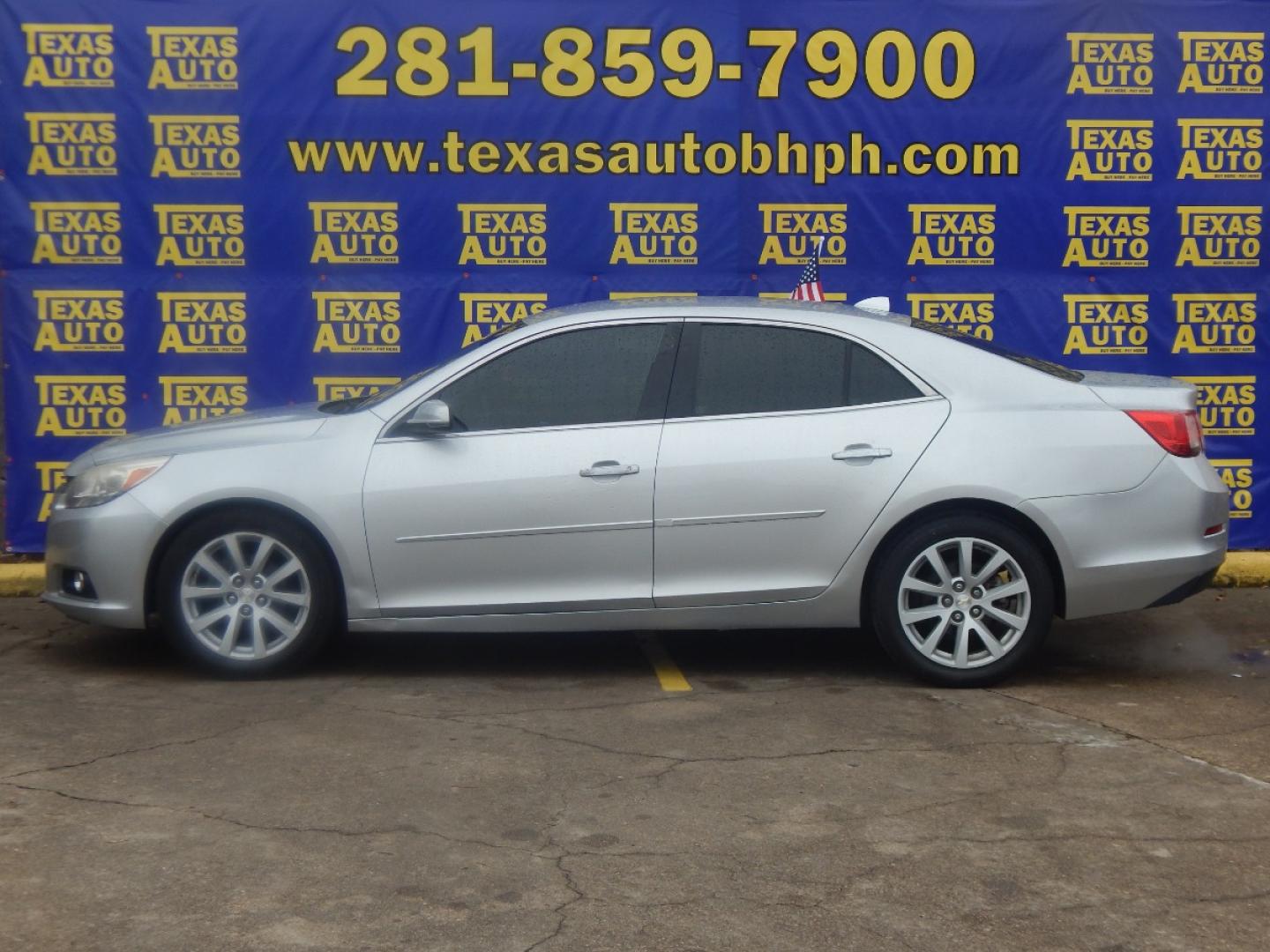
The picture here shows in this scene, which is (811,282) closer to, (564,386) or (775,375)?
(775,375)

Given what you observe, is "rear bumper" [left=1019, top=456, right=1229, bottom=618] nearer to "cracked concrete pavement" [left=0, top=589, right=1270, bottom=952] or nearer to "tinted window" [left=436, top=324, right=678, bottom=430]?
"cracked concrete pavement" [left=0, top=589, right=1270, bottom=952]

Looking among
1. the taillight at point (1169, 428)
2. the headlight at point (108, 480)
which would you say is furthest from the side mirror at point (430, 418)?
the taillight at point (1169, 428)

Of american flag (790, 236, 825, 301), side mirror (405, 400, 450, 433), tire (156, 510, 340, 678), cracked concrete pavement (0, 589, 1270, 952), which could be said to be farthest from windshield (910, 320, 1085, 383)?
tire (156, 510, 340, 678)

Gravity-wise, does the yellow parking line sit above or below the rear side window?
below

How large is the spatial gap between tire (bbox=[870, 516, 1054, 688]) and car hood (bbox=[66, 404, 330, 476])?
248 centimetres

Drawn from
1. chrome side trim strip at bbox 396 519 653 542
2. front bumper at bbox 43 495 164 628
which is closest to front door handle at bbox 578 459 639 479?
chrome side trim strip at bbox 396 519 653 542

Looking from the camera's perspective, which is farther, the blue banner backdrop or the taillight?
the blue banner backdrop

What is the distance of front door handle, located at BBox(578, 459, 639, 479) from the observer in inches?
262

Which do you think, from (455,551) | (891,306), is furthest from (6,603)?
(891,306)

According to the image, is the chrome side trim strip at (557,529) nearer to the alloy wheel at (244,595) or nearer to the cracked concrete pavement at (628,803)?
the cracked concrete pavement at (628,803)

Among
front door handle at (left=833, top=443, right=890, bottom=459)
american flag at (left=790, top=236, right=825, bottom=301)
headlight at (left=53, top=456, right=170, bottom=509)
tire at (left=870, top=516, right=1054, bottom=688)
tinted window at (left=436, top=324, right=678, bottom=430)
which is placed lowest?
tire at (left=870, top=516, right=1054, bottom=688)

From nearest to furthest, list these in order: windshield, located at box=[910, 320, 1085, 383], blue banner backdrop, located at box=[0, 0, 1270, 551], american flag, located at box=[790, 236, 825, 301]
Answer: windshield, located at box=[910, 320, 1085, 383], american flag, located at box=[790, 236, 825, 301], blue banner backdrop, located at box=[0, 0, 1270, 551]

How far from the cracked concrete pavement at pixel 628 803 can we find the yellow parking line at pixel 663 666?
0.25 feet

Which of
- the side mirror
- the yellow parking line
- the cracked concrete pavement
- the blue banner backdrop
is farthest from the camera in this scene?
the blue banner backdrop
